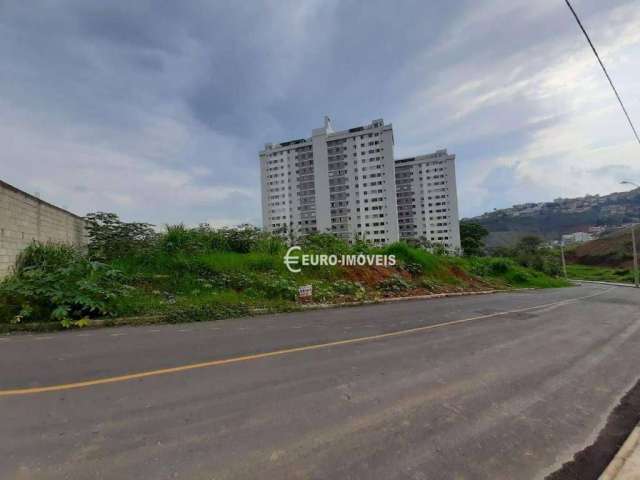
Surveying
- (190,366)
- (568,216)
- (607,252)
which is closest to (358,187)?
(607,252)

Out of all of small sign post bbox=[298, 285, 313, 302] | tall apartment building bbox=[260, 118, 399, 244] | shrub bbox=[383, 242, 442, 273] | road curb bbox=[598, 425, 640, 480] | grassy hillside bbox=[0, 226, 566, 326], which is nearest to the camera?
road curb bbox=[598, 425, 640, 480]

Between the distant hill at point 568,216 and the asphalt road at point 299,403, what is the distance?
401ft

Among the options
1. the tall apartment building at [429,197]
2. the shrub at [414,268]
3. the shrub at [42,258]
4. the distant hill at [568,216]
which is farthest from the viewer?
the distant hill at [568,216]

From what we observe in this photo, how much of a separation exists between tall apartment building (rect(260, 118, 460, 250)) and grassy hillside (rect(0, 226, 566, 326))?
50433mm

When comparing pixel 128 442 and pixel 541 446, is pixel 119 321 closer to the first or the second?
pixel 128 442

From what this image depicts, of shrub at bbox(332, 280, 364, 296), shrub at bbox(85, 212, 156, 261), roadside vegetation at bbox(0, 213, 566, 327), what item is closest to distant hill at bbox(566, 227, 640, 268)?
roadside vegetation at bbox(0, 213, 566, 327)

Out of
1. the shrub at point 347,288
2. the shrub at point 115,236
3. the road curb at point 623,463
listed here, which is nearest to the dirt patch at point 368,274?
the shrub at point 347,288

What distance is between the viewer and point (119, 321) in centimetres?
754

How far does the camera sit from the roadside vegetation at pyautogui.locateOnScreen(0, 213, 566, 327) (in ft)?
25.0

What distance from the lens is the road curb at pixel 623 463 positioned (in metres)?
2.44

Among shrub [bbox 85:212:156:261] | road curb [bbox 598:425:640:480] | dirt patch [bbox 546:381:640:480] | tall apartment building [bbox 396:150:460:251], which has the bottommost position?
dirt patch [bbox 546:381:640:480]

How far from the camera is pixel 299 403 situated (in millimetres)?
3486

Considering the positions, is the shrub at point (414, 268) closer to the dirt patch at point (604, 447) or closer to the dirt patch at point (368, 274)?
the dirt patch at point (368, 274)

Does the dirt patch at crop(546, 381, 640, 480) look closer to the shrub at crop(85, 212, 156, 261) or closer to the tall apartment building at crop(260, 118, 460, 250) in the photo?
the shrub at crop(85, 212, 156, 261)
